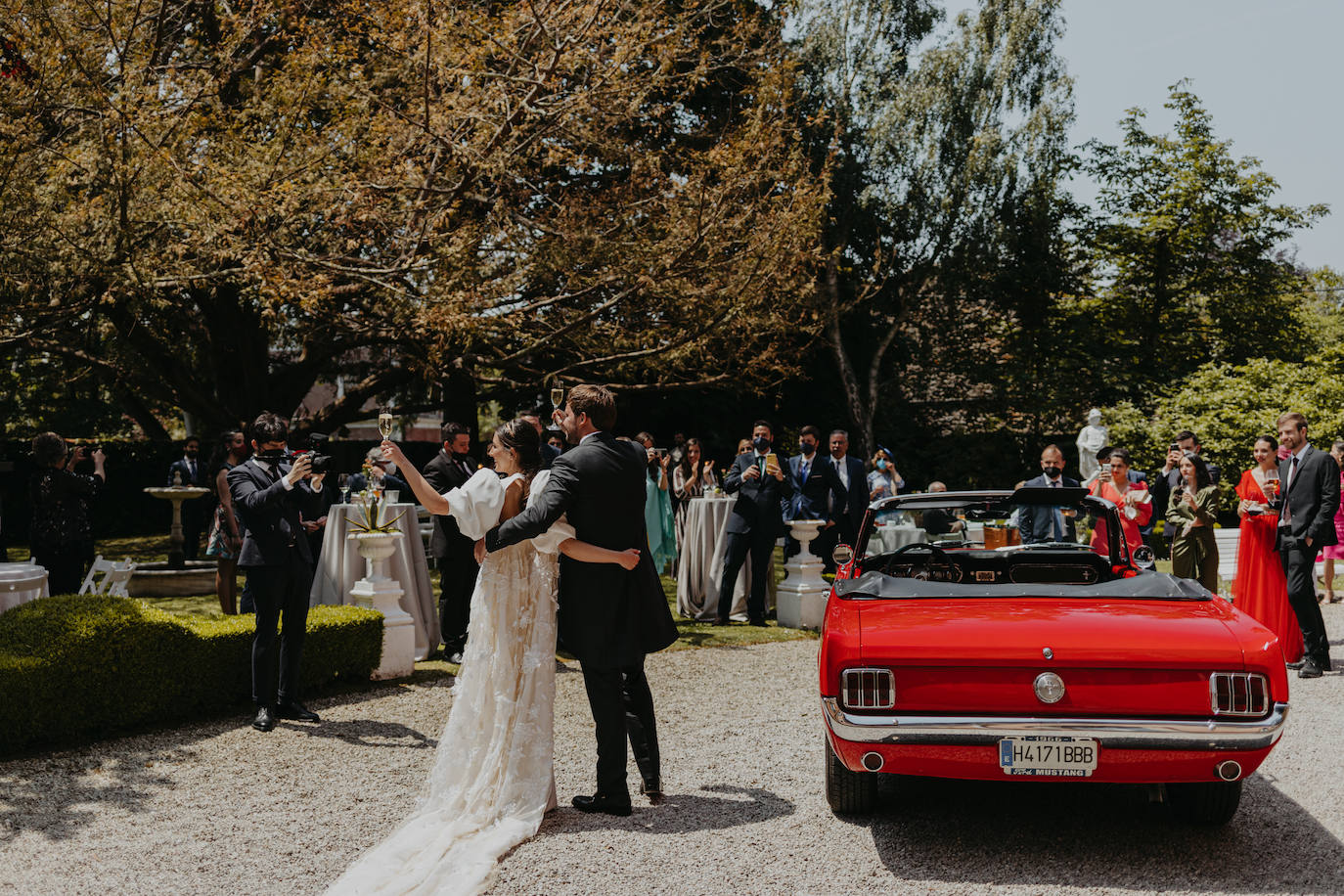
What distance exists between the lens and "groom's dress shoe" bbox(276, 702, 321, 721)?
6988mm

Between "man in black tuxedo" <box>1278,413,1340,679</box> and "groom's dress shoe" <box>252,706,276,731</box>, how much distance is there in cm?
747

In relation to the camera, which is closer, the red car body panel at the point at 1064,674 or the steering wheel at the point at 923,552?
the red car body panel at the point at 1064,674

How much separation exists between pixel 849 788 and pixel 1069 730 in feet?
3.69

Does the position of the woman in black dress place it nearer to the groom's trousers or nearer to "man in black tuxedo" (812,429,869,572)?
the groom's trousers

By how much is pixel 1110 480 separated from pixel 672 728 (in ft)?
21.0

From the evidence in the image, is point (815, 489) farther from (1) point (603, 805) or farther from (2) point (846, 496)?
(1) point (603, 805)

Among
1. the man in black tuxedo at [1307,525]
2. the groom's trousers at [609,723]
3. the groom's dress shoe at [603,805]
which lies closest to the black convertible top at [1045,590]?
the groom's trousers at [609,723]

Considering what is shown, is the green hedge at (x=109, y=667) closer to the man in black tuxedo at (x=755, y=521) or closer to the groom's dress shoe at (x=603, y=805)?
the groom's dress shoe at (x=603, y=805)

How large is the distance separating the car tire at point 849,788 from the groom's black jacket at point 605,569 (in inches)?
37.4

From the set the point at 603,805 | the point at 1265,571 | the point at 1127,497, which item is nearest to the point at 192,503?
the point at 1127,497

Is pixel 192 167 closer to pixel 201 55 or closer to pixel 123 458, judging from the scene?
pixel 201 55

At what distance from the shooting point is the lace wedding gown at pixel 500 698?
4.80 metres

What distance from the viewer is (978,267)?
2800 centimetres

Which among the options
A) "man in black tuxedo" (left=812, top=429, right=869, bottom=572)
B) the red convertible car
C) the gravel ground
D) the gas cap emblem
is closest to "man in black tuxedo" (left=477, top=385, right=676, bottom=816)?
the gravel ground
